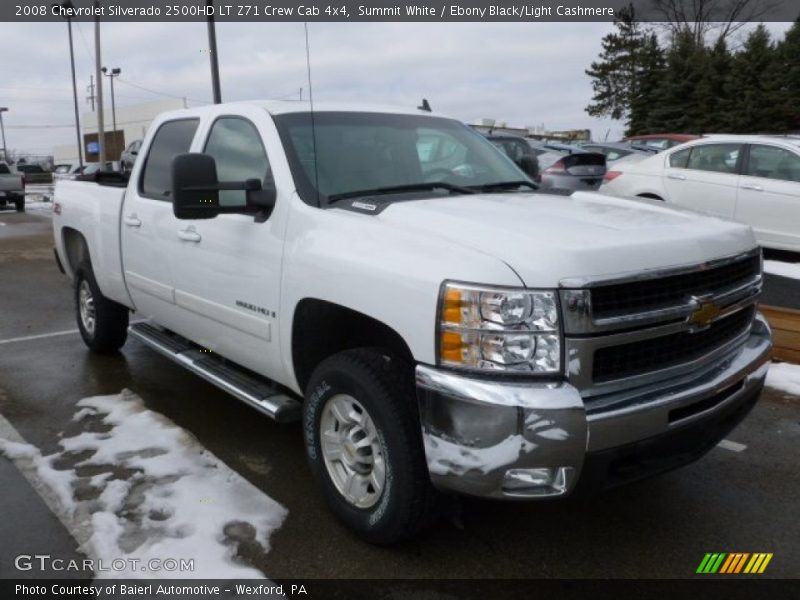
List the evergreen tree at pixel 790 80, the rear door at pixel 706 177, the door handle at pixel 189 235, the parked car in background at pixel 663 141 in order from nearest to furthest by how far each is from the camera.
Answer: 1. the door handle at pixel 189 235
2. the rear door at pixel 706 177
3. the parked car in background at pixel 663 141
4. the evergreen tree at pixel 790 80

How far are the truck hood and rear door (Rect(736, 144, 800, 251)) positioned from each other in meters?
5.59

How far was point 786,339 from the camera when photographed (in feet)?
17.7

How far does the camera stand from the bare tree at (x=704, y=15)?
36375mm

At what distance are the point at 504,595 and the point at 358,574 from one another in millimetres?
572

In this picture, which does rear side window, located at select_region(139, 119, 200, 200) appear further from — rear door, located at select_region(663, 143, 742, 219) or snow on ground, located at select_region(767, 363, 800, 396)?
A: rear door, located at select_region(663, 143, 742, 219)

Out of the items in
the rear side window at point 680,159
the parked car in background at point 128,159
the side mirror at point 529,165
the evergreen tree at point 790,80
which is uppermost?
the evergreen tree at point 790,80

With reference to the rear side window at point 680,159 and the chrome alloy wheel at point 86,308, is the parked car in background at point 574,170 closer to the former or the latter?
the rear side window at point 680,159

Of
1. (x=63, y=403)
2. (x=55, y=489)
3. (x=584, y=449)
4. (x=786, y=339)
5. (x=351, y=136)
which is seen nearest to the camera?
(x=584, y=449)

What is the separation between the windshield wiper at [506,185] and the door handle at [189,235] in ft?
5.03

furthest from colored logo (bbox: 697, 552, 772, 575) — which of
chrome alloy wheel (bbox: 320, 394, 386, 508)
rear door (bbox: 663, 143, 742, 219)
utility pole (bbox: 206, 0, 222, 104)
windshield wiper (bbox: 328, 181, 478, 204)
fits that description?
utility pole (bbox: 206, 0, 222, 104)

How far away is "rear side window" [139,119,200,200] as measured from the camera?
177 inches

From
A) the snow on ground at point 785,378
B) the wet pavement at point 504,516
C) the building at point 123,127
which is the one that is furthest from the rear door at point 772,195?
the building at point 123,127

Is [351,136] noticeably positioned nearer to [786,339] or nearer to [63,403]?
[63,403]

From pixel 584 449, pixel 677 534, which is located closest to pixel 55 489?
pixel 584 449
